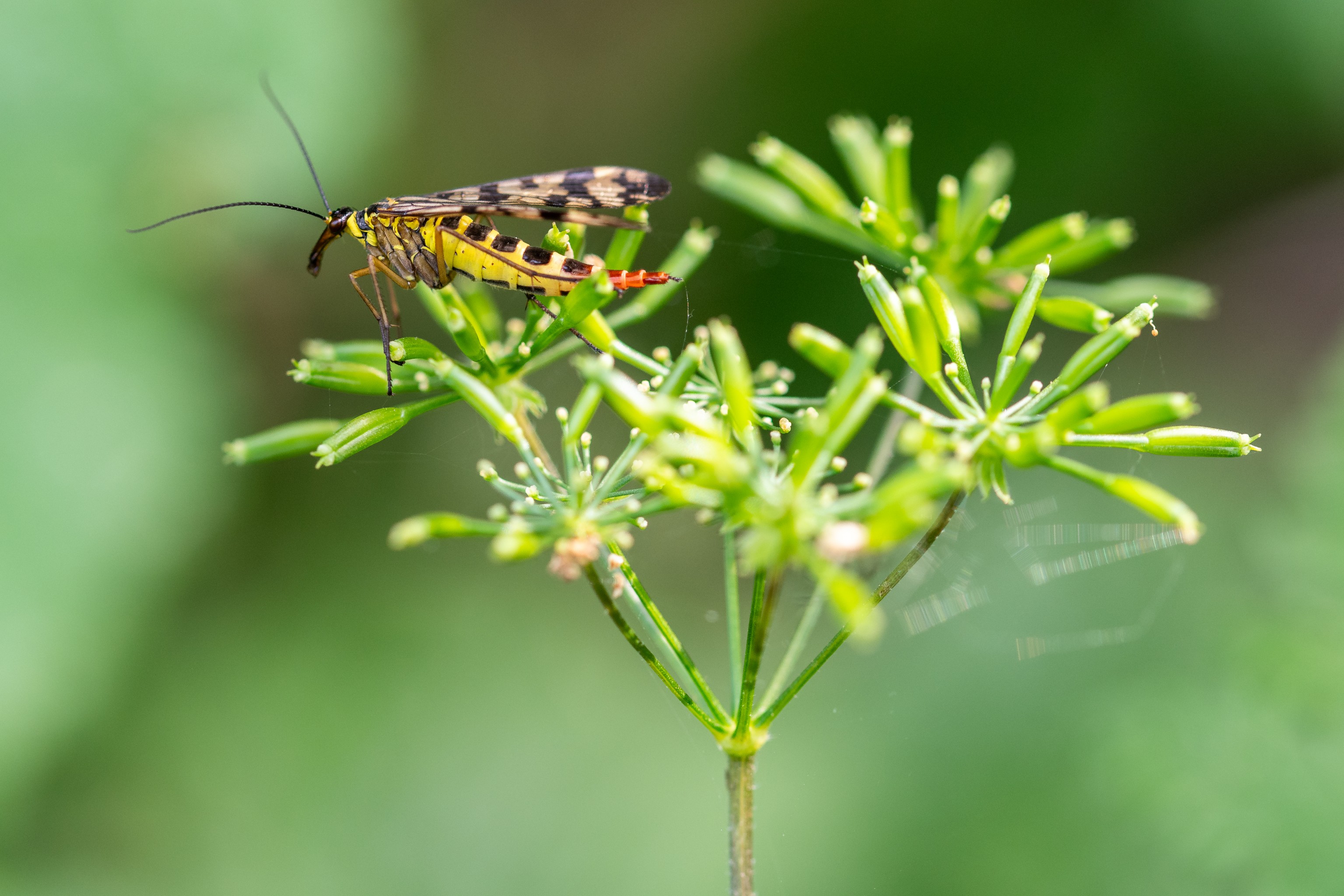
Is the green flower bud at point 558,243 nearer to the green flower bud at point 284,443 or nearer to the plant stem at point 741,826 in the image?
the green flower bud at point 284,443

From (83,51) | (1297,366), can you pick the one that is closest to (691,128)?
(83,51)

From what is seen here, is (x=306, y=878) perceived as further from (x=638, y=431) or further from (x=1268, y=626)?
(x=1268, y=626)

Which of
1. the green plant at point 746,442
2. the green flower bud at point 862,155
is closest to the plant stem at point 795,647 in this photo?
the green plant at point 746,442

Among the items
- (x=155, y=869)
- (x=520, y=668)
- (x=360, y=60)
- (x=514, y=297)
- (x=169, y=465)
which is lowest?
(x=155, y=869)

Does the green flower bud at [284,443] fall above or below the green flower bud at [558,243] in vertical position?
below

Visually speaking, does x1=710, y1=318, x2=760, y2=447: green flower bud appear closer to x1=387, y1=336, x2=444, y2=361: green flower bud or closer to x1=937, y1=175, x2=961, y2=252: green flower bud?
x1=387, y1=336, x2=444, y2=361: green flower bud
